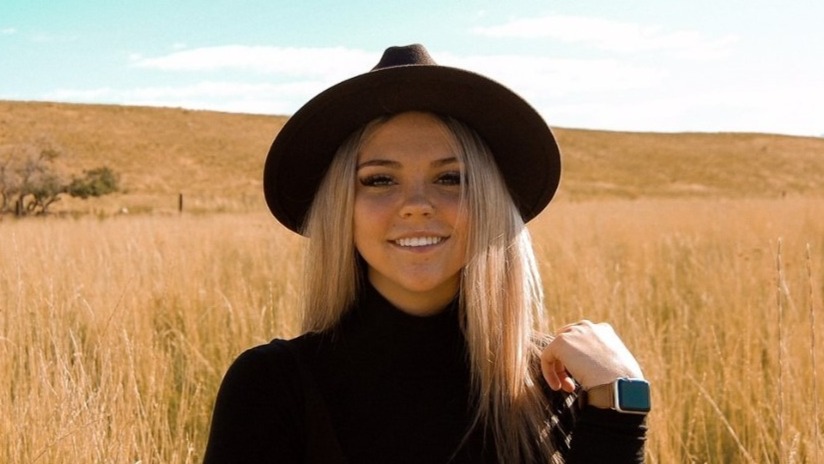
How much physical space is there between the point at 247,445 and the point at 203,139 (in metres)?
51.5

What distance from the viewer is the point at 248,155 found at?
47.8 m

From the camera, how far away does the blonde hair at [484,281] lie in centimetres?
146

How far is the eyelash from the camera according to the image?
155 cm

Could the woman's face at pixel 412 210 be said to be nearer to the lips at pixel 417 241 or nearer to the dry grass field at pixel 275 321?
the lips at pixel 417 241

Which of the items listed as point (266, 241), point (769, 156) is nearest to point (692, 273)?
point (266, 241)

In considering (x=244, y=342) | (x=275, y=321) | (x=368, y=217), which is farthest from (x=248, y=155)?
(x=368, y=217)

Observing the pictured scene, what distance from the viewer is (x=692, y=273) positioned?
20.3 feet

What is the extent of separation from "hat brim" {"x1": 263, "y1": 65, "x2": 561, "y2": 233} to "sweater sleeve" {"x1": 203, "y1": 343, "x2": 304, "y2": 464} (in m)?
0.51

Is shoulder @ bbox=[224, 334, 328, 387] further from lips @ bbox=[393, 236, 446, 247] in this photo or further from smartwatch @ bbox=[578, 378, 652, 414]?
smartwatch @ bbox=[578, 378, 652, 414]

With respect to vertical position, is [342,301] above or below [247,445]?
above

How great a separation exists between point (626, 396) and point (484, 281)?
366mm

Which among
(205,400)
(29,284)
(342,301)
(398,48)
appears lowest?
(205,400)

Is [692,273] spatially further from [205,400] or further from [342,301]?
[342,301]

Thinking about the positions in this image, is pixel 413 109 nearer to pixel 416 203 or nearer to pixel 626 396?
pixel 416 203
